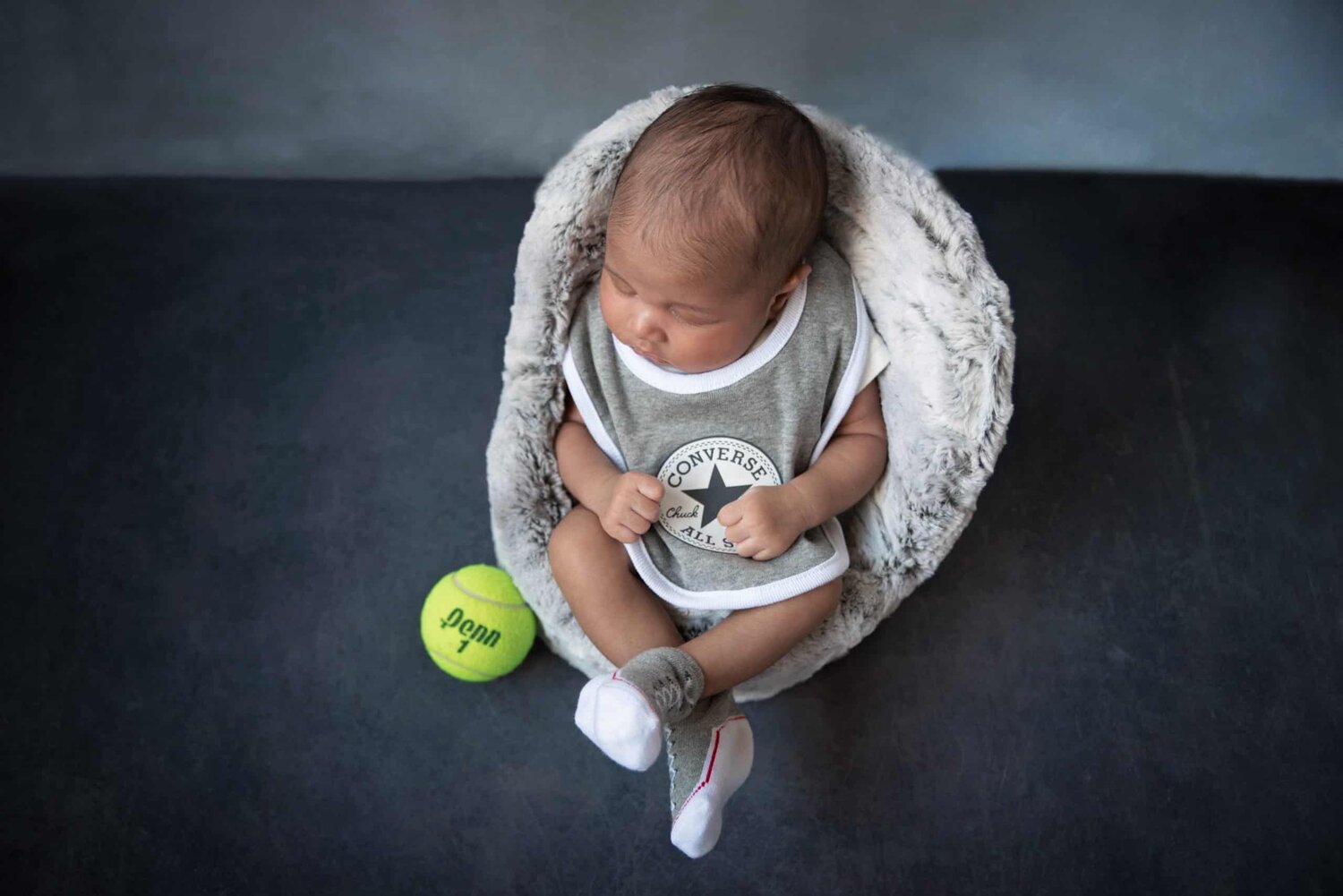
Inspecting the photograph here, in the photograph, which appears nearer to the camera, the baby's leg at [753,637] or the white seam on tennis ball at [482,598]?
the baby's leg at [753,637]

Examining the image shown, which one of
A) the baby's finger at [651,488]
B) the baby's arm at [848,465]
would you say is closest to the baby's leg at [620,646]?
the baby's finger at [651,488]

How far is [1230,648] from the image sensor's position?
148 centimetres

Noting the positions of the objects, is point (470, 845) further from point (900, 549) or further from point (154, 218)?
point (154, 218)

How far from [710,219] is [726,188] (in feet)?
0.12

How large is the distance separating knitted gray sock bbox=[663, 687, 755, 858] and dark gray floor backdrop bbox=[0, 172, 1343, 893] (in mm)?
216

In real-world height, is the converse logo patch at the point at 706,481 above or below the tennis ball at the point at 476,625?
above

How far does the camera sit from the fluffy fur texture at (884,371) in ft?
3.93

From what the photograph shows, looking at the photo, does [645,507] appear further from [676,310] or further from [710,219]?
[710,219]

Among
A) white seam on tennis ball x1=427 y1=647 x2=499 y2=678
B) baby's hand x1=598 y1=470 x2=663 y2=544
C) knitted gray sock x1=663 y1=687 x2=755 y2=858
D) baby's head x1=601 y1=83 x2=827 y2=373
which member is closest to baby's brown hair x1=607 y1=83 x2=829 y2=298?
baby's head x1=601 y1=83 x2=827 y2=373

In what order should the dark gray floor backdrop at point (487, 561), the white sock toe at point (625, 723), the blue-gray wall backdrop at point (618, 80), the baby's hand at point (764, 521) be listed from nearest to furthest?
the white sock toe at point (625, 723), the baby's hand at point (764, 521), the dark gray floor backdrop at point (487, 561), the blue-gray wall backdrop at point (618, 80)

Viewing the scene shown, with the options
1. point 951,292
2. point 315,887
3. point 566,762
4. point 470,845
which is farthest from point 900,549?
point 315,887

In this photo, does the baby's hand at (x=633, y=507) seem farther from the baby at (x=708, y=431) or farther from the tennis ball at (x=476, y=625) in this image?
the tennis ball at (x=476, y=625)

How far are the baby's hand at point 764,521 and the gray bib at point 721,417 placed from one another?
0.03 meters

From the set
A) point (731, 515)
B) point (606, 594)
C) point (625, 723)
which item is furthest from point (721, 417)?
point (625, 723)
